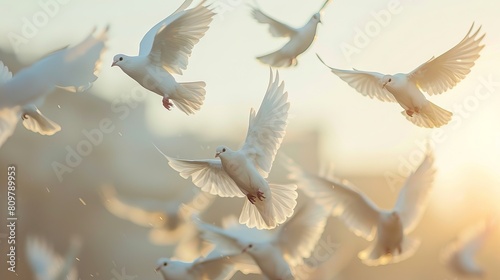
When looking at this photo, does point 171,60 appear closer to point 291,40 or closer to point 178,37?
point 178,37

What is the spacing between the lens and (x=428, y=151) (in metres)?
1.78

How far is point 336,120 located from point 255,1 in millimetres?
391

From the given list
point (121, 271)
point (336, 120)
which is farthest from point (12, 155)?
point (336, 120)

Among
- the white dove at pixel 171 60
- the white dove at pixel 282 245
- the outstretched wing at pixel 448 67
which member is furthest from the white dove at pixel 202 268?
the outstretched wing at pixel 448 67

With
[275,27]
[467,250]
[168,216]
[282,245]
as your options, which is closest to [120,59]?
[275,27]

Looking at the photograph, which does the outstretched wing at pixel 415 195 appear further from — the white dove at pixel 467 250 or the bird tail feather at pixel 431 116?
the white dove at pixel 467 250

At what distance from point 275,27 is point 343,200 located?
46cm

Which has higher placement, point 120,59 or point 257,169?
point 120,59

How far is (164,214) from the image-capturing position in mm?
1925

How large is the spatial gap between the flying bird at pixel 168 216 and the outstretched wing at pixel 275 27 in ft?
1.64

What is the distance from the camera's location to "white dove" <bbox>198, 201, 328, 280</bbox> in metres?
1.70

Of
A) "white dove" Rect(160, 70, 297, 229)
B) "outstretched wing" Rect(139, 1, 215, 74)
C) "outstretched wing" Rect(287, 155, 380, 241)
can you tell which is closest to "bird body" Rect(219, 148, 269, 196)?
"white dove" Rect(160, 70, 297, 229)

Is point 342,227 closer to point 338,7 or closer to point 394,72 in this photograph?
point 394,72

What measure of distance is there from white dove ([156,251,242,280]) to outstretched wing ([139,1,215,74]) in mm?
466
